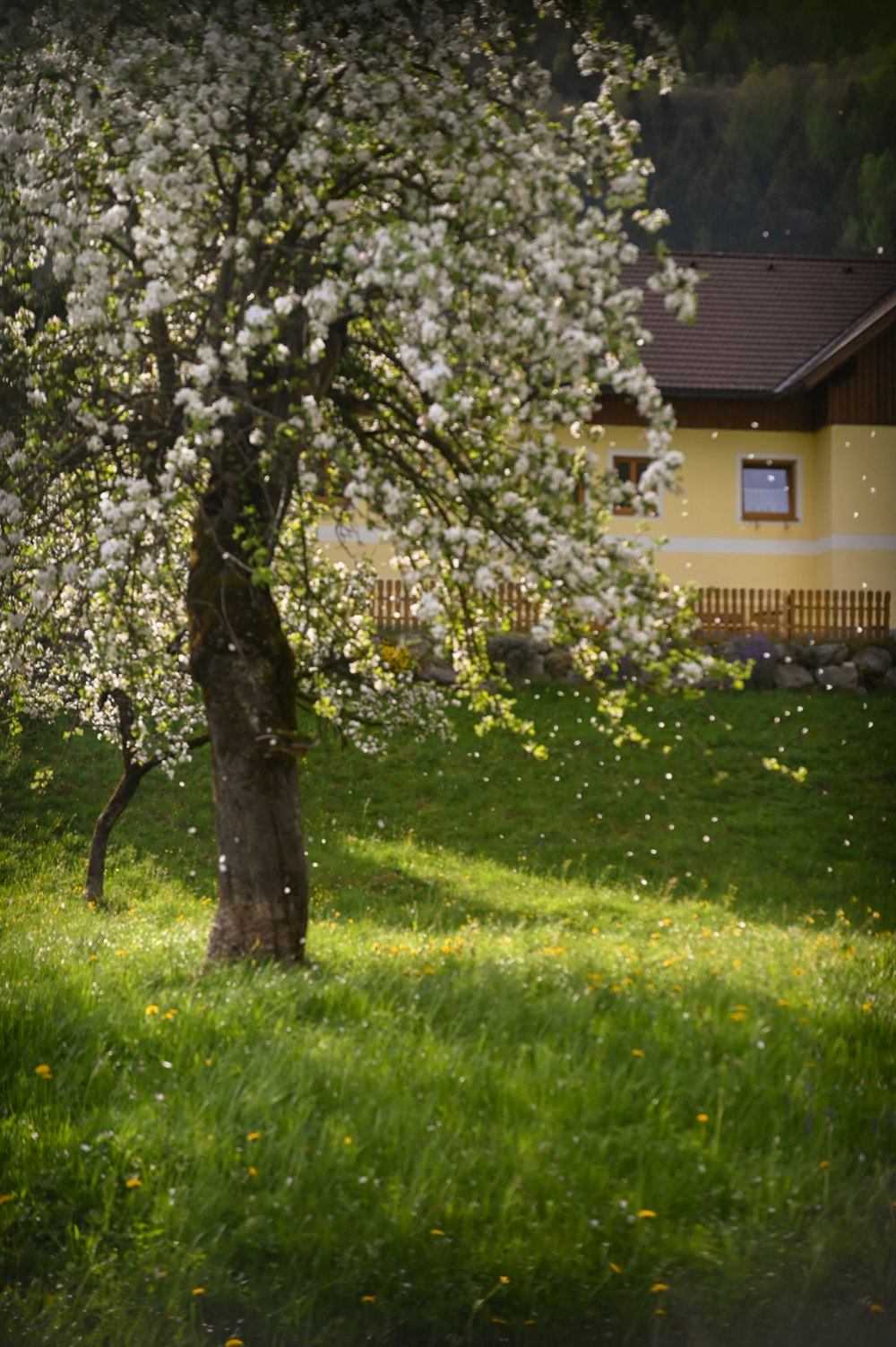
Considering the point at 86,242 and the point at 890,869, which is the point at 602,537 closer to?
the point at 86,242

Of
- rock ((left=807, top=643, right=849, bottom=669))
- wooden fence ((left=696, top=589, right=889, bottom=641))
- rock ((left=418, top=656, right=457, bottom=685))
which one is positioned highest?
wooden fence ((left=696, top=589, right=889, bottom=641))

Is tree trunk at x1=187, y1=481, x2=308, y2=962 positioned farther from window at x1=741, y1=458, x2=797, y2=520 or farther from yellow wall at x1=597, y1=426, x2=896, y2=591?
window at x1=741, y1=458, x2=797, y2=520

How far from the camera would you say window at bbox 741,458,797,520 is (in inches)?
953

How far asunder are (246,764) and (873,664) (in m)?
17.5

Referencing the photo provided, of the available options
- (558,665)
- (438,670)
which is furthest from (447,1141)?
(558,665)

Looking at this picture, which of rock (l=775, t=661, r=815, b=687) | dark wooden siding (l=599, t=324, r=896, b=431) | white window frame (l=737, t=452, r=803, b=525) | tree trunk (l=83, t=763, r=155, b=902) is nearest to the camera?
tree trunk (l=83, t=763, r=155, b=902)

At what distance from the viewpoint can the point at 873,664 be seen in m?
22.2

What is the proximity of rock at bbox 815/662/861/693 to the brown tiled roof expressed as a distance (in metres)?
5.77

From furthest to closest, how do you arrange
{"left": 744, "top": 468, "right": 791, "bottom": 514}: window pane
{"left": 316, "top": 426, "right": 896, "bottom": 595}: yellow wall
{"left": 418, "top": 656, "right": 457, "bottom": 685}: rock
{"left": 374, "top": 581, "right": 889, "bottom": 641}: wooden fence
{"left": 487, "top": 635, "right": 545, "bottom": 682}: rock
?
{"left": 744, "top": 468, "right": 791, "bottom": 514}: window pane, {"left": 316, "top": 426, "right": 896, "bottom": 595}: yellow wall, {"left": 374, "top": 581, "right": 889, "bottom": 641}: wooden fence, {"left": 487, "top": 635, "right": 545, "bottom": 682}: rock, {"left": 418, "top": 656, "right": 457, "bottom": 685}: rock

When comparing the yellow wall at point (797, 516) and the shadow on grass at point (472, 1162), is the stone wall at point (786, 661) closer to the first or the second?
the yellow wall at point (797, 516)

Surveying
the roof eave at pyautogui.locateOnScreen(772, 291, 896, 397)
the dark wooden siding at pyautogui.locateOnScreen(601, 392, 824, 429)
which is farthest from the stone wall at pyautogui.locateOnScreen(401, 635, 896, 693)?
the roof eave at pyautogui.locateOnScreen(772, 291, 896, 397)

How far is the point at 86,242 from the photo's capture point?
6453mm

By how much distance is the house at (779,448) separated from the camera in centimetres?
2320

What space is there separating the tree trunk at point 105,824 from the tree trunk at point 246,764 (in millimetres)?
5359
